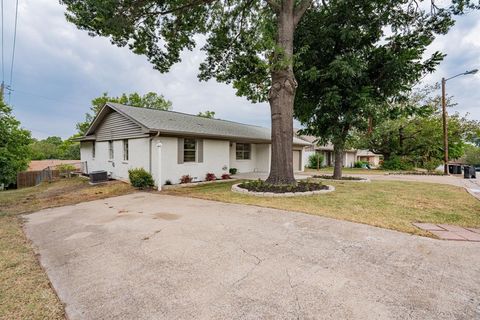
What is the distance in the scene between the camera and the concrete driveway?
2.12 meters

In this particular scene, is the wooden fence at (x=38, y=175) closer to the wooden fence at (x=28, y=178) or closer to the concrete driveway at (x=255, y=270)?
the wooden fence at (x=28, y=178)

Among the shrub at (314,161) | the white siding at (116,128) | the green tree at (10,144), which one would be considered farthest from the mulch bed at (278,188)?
the green tree at (10,144)

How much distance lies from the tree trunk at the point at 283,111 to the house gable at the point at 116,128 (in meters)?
6.05

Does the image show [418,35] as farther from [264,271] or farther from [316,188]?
[264,271]

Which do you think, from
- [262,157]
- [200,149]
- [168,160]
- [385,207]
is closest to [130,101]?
[262,157]

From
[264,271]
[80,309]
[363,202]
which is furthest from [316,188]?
[80,309]

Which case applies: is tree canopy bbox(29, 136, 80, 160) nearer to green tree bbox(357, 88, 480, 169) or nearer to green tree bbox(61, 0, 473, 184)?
green tree bbox(61, 0, 473, 184)

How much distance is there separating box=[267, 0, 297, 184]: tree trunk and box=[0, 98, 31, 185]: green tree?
19.1m

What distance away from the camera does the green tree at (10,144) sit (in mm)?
15930

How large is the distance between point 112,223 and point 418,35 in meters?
15.2

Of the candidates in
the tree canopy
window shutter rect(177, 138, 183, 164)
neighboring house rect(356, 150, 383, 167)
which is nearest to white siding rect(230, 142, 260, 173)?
window shutter rect(177, 138, 183, 164)

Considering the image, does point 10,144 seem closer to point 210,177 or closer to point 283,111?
point 210,177

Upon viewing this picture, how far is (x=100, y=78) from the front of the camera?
16.3m

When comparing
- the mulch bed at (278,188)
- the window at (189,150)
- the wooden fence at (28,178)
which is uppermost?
the window at (189,150)
